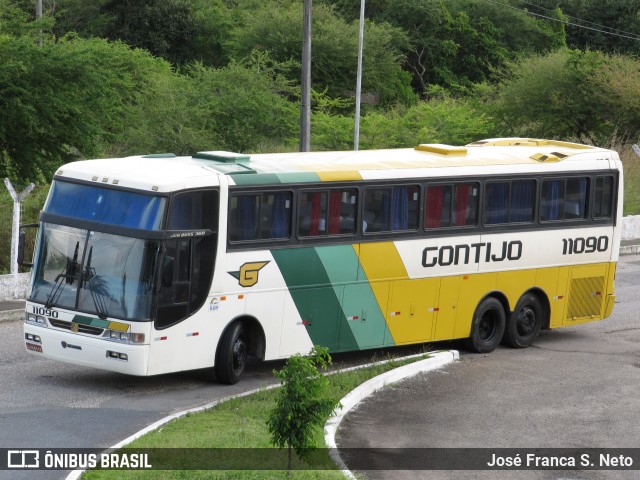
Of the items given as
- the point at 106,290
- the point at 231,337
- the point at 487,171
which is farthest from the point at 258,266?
the point at 487,171

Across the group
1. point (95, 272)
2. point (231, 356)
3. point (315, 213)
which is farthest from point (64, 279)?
point (315, 213)

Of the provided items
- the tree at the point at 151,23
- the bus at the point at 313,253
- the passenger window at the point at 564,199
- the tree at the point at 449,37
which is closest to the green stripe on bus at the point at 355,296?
the bus at the point at 313,253

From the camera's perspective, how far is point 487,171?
61.6 ft

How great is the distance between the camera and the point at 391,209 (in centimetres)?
1755

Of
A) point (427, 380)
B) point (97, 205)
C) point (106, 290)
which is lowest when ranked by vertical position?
point (427, 380)

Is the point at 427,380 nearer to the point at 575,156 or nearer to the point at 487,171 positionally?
the point at 487,171

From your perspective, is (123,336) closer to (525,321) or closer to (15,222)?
(15,222)

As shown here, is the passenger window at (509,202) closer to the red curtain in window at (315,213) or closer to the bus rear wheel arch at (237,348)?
the red curtain in window at (315,213)

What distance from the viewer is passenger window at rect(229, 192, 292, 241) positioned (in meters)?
15.8

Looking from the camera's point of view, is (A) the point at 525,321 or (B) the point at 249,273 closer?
(B) the point at 249,273

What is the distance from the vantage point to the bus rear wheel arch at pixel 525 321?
19469 millimetres

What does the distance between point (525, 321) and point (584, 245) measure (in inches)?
65.3

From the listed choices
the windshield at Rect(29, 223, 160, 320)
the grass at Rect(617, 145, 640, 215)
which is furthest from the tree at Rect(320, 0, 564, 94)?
the windshield at Rect(29, 223, 160, 320)

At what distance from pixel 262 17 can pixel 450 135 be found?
1985 cm
